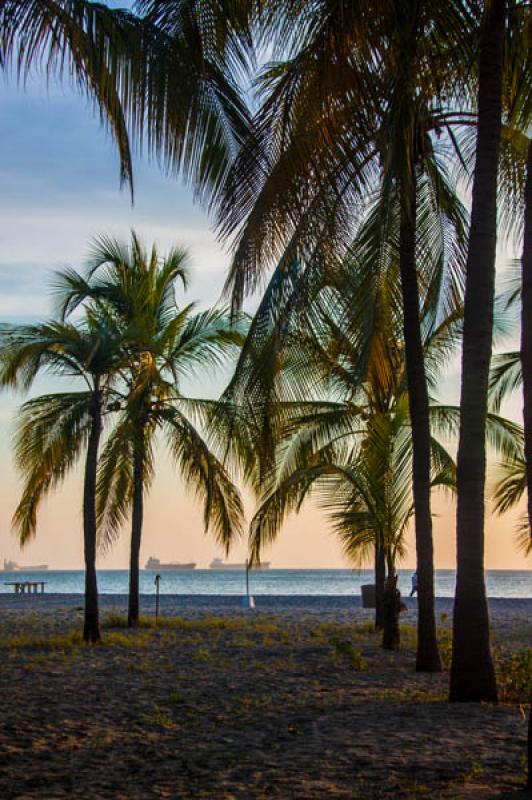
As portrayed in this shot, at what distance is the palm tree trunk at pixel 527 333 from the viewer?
231 inches

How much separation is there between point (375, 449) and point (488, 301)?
5035 millimetres

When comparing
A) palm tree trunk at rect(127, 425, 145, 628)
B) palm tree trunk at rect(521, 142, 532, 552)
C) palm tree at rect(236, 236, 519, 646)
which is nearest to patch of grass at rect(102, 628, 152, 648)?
palm tree trunk at rect(127, 425, 145, 628)

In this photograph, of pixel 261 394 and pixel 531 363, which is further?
pixel 261 394

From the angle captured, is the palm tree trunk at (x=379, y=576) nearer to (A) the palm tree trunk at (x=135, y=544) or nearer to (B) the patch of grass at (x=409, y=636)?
(B) the patch of grass at (x=409, y=636)

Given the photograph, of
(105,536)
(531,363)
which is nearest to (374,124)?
(531,363)

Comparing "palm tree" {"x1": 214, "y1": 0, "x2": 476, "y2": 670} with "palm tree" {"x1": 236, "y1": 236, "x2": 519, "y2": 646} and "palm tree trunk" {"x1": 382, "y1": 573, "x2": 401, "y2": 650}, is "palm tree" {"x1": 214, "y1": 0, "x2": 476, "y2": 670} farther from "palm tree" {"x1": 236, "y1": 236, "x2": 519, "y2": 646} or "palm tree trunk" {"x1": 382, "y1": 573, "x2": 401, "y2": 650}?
"palm tree trunk" {"x1": 382, "y1": 573, "x2": 401, "y2": 650}

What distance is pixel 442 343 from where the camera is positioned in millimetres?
15945

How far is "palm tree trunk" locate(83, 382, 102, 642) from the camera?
15.4 m

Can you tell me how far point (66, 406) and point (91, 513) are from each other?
5.69 feet

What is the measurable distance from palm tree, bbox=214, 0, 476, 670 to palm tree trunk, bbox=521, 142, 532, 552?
169 centimetres

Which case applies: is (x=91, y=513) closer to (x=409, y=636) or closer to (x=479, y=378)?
(x=409, y=636)

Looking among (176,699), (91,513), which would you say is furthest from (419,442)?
(91,513)

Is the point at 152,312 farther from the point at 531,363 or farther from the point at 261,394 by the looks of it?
the point at 531,363

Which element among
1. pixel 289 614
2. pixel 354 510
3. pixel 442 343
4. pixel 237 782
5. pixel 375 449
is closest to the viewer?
pixel 237 782
